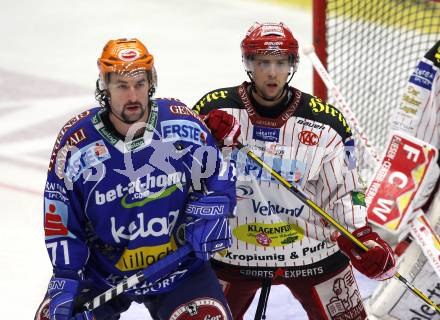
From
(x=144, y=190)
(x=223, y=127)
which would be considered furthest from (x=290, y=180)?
(x=144, y=190)

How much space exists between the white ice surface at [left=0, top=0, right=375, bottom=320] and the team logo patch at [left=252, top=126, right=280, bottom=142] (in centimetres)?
125

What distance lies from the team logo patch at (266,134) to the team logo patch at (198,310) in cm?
59

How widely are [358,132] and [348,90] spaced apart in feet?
4.13

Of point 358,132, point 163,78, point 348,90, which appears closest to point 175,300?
point 358,132

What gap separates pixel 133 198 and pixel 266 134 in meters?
0.55

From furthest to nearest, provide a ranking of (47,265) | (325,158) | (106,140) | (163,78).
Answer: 1. (163,78)
2. (47,265)
3. (325,158)
4. (106,140)

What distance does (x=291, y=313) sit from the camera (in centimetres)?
458

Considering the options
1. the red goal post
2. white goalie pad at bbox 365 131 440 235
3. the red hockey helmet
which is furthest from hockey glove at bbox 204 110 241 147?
the red goal post

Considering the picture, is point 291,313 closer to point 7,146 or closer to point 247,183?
point 247,183

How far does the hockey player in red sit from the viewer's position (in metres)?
3.49

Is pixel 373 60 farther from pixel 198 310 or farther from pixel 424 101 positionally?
pixel 198 310

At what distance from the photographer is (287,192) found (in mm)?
3633

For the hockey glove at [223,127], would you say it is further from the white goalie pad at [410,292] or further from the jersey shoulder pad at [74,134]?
the white goalie pad at [410,292]

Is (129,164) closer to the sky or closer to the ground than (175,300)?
closer to the sky
